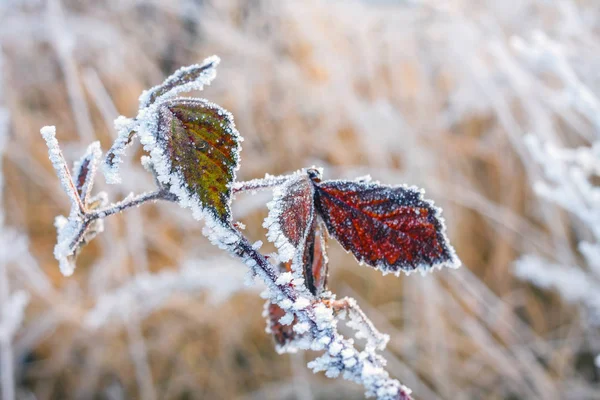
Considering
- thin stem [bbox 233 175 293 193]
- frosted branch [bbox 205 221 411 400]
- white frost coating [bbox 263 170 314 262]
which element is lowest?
frosted branch [bbox 205 221 411 400]

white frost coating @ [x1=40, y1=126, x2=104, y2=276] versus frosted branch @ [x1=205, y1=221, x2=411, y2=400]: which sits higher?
white frost coating @ [x1=40, y1=126, x2=104, y2=276]

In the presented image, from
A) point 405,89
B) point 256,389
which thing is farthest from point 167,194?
point 405,89

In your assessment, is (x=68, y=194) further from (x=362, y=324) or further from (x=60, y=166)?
(x=362, y=324)

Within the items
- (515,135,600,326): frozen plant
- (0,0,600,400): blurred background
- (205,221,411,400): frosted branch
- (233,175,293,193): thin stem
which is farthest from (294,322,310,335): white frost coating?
(0,0,600,400): blurred background

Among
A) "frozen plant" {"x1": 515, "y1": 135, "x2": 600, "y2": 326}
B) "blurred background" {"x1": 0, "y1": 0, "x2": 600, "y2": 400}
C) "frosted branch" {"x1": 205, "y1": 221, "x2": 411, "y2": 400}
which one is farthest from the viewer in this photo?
"blurred background" {"x1": 0, "y1": 0, "x2": 600, "y2": 400}

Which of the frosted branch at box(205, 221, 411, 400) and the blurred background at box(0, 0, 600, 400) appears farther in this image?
the blurred background at box(0, 0, 600, 400)

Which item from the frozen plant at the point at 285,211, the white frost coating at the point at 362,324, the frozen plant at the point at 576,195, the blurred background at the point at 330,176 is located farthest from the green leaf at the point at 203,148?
the blurred background at the point at 330,176

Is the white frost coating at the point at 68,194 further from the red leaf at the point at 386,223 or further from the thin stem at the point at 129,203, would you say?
the red leaf at the point at 386,223

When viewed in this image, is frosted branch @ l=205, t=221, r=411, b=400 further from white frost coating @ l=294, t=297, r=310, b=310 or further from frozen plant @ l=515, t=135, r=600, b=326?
frozen plant @ l=515, t=135, r=600, b=326
